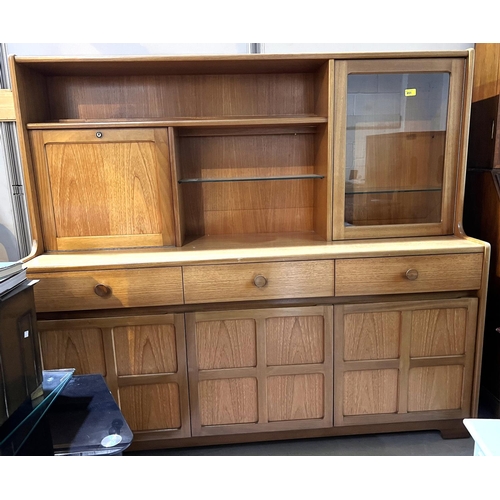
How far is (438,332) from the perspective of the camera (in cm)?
150

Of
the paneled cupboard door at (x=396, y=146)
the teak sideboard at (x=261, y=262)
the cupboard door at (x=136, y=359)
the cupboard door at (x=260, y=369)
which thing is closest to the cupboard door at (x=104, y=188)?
the teak sideboard at (x=261, y=262)

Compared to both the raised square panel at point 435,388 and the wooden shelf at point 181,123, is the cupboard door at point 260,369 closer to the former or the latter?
the raised square panel at point 435,388

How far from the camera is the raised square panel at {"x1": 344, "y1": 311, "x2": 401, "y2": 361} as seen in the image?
1.47 m

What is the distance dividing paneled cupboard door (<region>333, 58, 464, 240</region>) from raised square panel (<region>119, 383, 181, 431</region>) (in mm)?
834

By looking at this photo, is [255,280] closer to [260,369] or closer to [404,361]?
[260,369]

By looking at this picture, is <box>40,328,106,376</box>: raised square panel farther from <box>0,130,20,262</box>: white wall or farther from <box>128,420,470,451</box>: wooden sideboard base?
<box>0,130,20,262</box>: white wall

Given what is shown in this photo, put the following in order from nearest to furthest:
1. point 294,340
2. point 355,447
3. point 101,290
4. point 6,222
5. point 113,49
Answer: point 101,290 → point 294,340 → point 355,447 → point 113,49 → point 6,222

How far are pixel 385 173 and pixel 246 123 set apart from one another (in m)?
0.58

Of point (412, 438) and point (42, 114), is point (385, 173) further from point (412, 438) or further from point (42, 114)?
point (42, 114)

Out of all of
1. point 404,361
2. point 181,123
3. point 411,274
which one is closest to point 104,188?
point 181,123

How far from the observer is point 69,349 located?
4.61 ft

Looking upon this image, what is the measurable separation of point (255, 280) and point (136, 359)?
49 centimetres

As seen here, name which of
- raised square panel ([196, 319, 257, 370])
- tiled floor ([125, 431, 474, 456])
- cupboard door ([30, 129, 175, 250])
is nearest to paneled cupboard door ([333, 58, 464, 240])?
raised square panel ([196, 319, 257, 370])

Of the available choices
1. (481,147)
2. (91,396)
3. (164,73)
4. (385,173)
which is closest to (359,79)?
(385,173)
